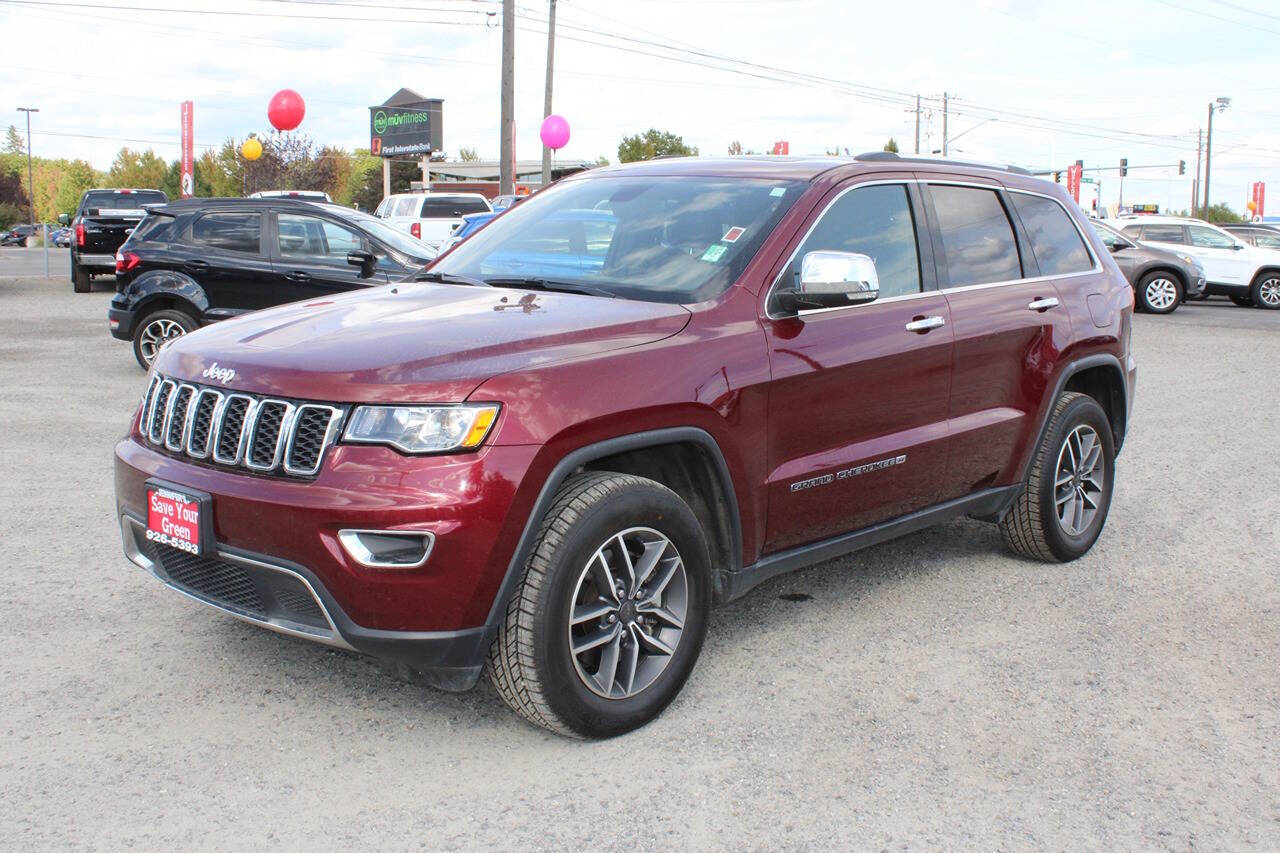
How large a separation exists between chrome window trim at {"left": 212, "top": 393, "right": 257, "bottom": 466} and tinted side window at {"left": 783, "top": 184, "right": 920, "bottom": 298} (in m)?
2.01

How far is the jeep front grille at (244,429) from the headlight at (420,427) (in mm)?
67

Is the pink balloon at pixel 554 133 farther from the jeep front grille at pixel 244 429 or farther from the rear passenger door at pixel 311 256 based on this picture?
the jeep front grille at pixel 244 429

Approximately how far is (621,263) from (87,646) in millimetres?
2368

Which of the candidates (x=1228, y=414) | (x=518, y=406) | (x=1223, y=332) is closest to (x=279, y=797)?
(x=518, y=406)

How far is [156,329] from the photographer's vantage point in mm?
11539

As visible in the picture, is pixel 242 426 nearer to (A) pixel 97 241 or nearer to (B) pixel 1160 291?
(A) pixel 97 241

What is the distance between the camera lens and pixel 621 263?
442 cm

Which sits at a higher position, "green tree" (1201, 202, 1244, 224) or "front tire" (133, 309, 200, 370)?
"green tree" (1201, 202, 1244, 224)

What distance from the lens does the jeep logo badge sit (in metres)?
3.60

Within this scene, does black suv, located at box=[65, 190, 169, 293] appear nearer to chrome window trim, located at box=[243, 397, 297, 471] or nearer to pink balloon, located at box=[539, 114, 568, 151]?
pink balloon, located at box=[539, 114, 568, 151]

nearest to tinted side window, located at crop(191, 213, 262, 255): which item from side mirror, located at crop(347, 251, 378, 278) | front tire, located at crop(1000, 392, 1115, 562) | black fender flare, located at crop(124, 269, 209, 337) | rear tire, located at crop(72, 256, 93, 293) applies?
black fender flare, located at crop(124, 269, 209, 337)

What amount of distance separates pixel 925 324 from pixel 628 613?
5.81ft

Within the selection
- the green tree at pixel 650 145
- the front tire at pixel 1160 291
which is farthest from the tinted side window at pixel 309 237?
the green tree at pixel 650 145

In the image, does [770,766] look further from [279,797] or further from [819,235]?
[819,235]
